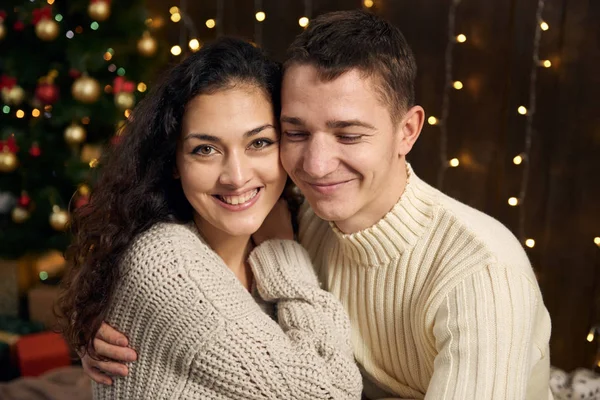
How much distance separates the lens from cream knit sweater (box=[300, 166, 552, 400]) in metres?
1.33

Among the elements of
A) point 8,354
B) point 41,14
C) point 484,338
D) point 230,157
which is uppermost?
point 41,14

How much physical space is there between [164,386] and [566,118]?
2130 millimetres

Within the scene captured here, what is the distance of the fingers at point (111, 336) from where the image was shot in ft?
4.99

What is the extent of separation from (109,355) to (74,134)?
1.76 m

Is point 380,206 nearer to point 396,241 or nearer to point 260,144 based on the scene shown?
point 396,241

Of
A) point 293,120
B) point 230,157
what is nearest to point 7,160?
point 230,157

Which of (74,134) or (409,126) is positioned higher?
(409,126)

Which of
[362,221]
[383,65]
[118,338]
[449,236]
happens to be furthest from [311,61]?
[118,338]

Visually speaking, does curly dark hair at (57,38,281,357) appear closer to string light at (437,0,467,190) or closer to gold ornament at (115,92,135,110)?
gold ornament at (115,92,135,110)

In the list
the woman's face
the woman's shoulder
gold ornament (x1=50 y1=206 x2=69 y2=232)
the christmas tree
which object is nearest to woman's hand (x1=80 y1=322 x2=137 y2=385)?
the woman's shoulder

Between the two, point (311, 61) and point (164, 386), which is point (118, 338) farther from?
point (311, 61)

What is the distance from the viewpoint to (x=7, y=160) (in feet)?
10.0

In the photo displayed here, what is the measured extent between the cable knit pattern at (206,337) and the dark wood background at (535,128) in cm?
166

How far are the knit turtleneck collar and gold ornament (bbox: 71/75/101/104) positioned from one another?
184 centimetres
